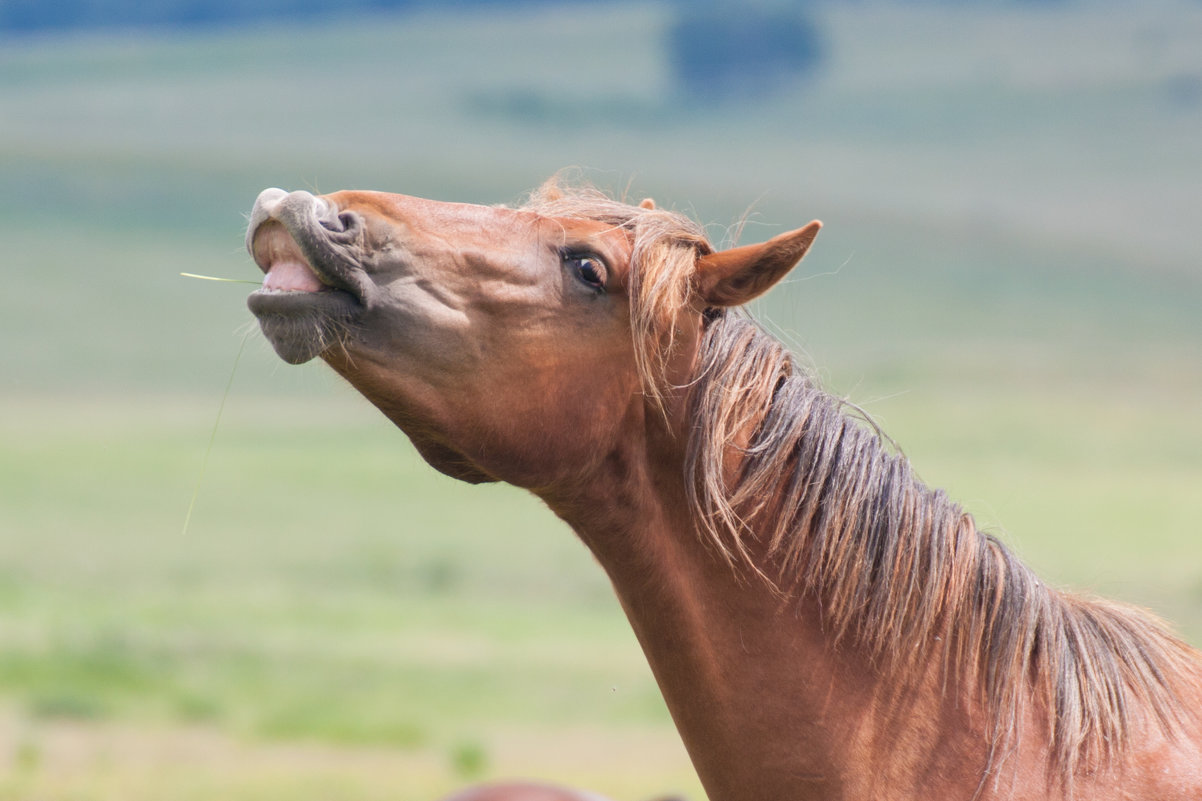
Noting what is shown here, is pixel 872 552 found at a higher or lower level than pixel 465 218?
lower

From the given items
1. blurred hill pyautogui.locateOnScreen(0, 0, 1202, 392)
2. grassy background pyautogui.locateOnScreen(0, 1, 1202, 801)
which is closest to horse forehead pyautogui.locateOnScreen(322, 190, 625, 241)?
grassy background pyautogui.locateOnScreen(0, 1, 1202, 801)

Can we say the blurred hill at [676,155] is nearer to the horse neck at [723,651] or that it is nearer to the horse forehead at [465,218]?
the horse forehead at [465,218]

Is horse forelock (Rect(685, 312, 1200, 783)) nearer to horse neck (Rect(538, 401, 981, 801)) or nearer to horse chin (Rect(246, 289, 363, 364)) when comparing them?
horse neck (Rect(538, 401, 981, 801))

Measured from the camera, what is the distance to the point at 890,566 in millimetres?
3176

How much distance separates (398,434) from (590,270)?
156 ft

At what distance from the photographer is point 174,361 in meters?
52.5

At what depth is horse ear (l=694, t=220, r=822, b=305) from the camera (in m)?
3.11

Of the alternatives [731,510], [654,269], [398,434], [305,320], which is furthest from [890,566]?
[398,434]

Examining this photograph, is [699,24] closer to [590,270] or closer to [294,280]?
[590,270]

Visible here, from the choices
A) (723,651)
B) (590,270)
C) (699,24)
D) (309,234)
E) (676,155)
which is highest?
(699,24)

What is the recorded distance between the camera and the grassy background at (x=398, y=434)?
15305 mm

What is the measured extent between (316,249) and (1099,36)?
92101mm

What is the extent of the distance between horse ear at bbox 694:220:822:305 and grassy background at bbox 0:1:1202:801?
0.27 m

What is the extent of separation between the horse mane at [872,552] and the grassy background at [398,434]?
297mm
